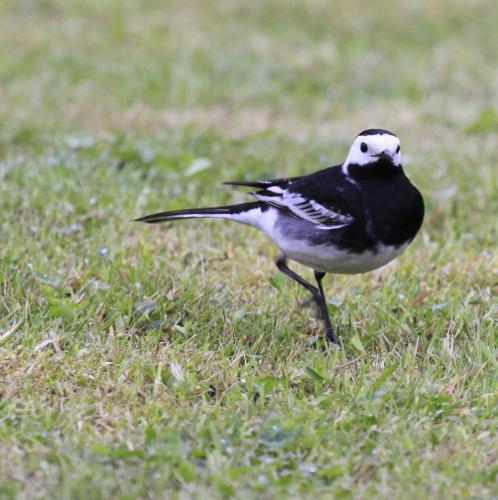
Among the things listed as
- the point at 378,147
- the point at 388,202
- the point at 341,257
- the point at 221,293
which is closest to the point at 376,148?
the point at 378,147

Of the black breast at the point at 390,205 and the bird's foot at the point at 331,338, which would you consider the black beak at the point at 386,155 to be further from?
the bird's foot at the point at 331,338

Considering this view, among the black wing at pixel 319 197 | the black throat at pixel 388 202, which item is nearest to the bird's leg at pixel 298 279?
the black wing at pixel 319 197

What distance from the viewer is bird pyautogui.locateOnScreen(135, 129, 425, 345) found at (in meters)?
4.48

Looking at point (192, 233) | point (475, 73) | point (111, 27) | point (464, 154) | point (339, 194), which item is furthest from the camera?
point (111, 27)

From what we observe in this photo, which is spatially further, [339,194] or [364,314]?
[364,314]

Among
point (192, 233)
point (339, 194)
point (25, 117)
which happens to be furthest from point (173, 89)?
point (339, 194)

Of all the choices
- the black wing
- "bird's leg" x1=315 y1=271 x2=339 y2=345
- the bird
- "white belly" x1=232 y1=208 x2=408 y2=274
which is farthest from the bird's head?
"bird's leg" x1=315 y1=271 x2=339 y2=345

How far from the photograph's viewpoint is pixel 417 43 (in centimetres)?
1135

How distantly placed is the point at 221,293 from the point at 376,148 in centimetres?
117

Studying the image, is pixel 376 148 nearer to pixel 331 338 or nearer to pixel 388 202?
pixel 388 202

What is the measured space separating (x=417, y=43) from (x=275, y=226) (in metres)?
7.05

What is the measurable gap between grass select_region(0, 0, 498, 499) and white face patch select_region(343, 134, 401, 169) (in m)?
0.82

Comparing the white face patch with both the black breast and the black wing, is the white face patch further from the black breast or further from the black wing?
the black wing

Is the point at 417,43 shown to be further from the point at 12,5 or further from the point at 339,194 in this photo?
the point at 339,194
